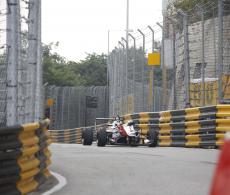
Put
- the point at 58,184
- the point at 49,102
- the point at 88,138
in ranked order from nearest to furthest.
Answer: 1. the point at 58,184
2. the point at 88,138
3. the point at 49,102

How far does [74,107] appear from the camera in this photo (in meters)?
38.2

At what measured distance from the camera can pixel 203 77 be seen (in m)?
17.5

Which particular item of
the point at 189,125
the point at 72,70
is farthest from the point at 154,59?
the point at 72,70

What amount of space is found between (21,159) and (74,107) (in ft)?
99.7

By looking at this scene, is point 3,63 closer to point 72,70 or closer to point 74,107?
point 74,107

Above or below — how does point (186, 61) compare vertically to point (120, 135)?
above

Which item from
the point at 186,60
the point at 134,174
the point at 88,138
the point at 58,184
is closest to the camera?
the point at 58,184

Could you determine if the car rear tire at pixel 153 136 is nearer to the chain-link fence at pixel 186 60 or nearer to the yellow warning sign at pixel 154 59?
the chain-link fence at pixel 186 60

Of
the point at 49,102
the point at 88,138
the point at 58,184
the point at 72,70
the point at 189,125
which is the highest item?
the point at 72,70

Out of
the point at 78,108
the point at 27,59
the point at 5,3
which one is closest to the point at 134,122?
the point at 27,59

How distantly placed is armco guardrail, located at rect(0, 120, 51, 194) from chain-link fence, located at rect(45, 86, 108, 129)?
28674mm

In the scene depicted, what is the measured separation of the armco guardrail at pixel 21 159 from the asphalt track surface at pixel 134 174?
1.30ft

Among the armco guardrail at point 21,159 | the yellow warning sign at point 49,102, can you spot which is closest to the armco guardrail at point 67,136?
the yellow warning sign at point 49,102

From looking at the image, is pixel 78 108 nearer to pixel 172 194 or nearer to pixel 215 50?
pixel 215 50
